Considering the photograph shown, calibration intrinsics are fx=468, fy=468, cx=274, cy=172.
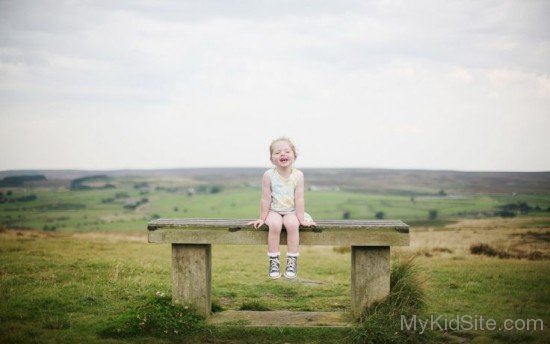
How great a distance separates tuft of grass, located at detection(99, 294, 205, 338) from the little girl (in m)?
1.55

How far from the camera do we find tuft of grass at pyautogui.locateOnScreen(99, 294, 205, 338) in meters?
6.50

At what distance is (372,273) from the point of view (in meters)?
6.94

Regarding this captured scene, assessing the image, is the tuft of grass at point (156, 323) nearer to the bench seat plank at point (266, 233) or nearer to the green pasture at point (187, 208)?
the bench seat plank at point (266, 233)

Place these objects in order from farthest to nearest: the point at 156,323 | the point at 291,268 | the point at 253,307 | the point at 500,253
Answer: the point at 500,253, the point at 253,307, the point at 156,323, the point at 291,268

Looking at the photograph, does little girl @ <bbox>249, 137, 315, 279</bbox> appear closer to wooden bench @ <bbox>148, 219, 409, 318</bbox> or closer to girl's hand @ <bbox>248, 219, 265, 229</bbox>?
girl's hand @ <bbox>248, 219, 265, 229</bbox>

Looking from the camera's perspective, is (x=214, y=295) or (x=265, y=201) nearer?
(x=265, y=201)

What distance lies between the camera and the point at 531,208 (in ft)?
172

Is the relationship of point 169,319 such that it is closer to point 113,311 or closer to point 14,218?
point 113,311

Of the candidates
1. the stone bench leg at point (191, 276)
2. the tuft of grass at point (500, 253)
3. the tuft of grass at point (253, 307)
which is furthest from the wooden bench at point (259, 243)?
the tuft of grass at point (500, 253)

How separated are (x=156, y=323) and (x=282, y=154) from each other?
3.04m

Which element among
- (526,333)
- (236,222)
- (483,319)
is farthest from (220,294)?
(526,333)

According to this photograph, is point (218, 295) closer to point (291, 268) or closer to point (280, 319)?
point (280, 319)

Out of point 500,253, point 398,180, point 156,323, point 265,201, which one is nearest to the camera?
point 156,323

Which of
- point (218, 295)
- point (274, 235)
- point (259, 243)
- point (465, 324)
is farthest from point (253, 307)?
point (465, 324)
